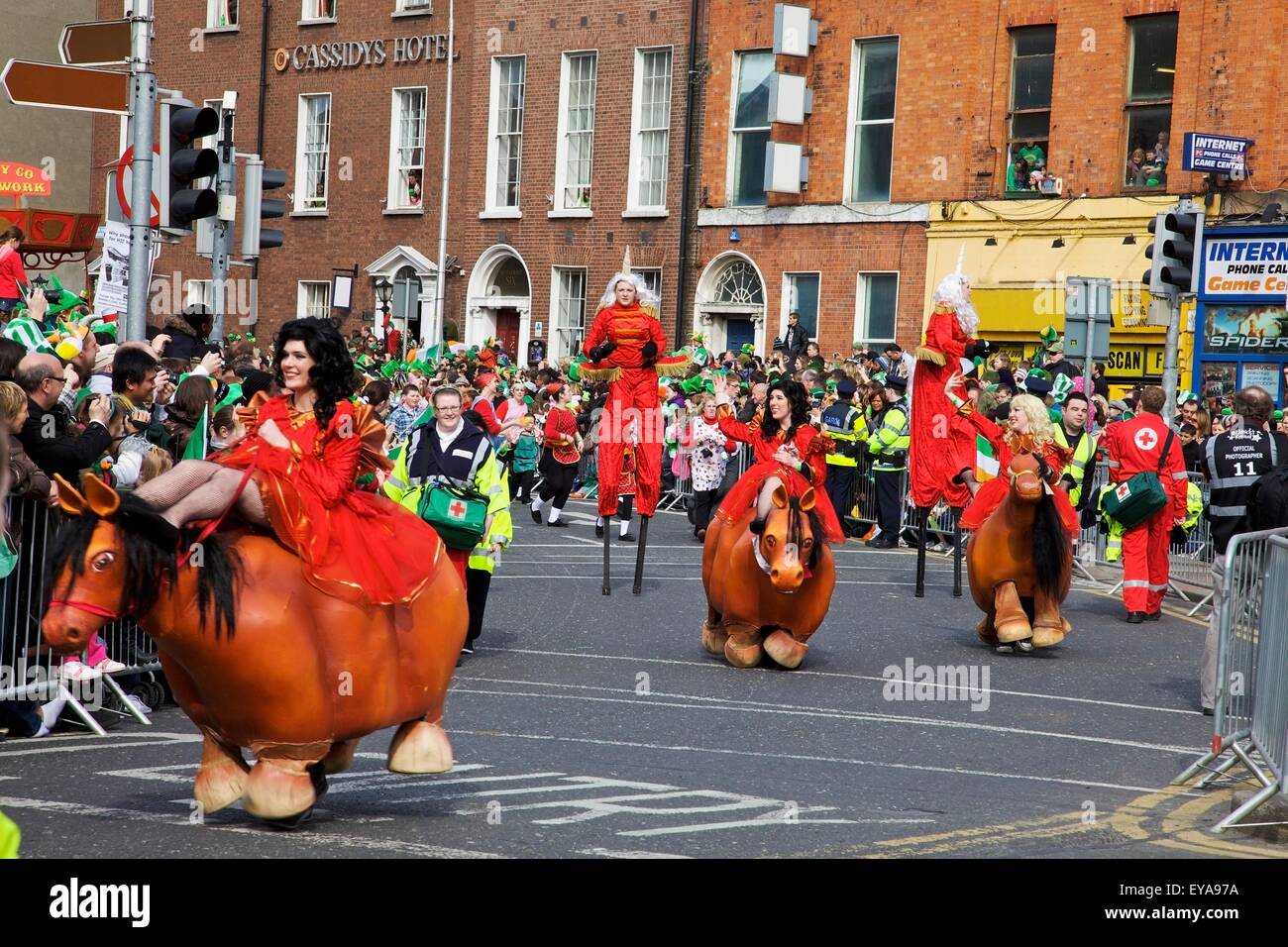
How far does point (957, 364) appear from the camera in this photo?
16.3 meters

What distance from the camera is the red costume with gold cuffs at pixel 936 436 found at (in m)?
16.4

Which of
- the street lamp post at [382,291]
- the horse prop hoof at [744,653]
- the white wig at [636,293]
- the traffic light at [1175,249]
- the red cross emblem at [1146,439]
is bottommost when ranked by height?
the horse prop hoof at [744,653]

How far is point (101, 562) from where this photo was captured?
6535 mm

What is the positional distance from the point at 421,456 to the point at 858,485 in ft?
37.7

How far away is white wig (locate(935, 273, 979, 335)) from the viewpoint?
16.2 meters

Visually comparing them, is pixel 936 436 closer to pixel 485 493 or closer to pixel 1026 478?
pixel 1026 478

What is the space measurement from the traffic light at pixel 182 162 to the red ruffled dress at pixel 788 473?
3.85 m

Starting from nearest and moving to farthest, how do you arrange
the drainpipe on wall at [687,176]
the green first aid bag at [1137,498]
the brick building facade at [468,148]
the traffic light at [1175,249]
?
the green first aid bag at [1137,498], the traffic light at [1175,249], the drainpipe on wall at [687,176], the brick building facade at [468,148]

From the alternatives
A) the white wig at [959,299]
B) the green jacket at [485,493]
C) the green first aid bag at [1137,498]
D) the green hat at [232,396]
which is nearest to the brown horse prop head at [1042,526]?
the green first aid bag at [1137,498]

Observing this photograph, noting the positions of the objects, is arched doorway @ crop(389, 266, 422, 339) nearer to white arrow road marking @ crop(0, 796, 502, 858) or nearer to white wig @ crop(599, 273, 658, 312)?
white wig @ crop(599, 273, 658, 312)

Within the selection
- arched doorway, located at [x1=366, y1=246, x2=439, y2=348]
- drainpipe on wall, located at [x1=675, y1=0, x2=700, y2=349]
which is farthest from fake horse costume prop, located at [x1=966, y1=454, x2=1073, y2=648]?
arched doorway, located at [x1=366, y1=246, x2=439, y2=348]

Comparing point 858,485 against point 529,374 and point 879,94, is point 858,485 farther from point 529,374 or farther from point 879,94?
point 879,94

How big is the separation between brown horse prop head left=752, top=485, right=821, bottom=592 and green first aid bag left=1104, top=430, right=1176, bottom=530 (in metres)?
4.44

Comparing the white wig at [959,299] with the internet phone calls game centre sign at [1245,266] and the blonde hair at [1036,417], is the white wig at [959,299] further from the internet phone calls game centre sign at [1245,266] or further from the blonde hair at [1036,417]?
the internet phone calls game centre sign at [1245,266]
